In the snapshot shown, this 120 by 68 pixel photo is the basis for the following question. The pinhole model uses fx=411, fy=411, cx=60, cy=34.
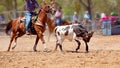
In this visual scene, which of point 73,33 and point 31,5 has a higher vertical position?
point 31,5

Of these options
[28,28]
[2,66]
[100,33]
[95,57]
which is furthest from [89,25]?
[2,66]

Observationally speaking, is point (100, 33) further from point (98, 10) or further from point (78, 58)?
point (98, 10)

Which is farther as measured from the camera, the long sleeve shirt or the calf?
the long sleeve shirt

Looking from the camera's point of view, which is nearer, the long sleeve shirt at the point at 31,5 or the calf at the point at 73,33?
the calf at the point at 73,33

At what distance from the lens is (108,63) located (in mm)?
11164

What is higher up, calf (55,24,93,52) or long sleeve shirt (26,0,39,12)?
long sleeve shirt (26,0,39,12)

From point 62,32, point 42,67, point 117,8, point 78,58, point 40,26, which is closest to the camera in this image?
point 42,67

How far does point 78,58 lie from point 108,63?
4.86ft

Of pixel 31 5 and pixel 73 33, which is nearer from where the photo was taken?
pixel 73 33

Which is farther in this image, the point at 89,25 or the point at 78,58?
the point at 89,25

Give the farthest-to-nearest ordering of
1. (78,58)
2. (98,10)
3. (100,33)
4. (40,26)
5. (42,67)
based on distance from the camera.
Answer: (98,10) < (100,33) < (40,26) < (78,58) < (42,67)

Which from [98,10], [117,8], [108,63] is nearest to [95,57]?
[108,63]

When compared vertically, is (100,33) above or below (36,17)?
below

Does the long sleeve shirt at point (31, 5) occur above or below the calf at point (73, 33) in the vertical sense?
above
